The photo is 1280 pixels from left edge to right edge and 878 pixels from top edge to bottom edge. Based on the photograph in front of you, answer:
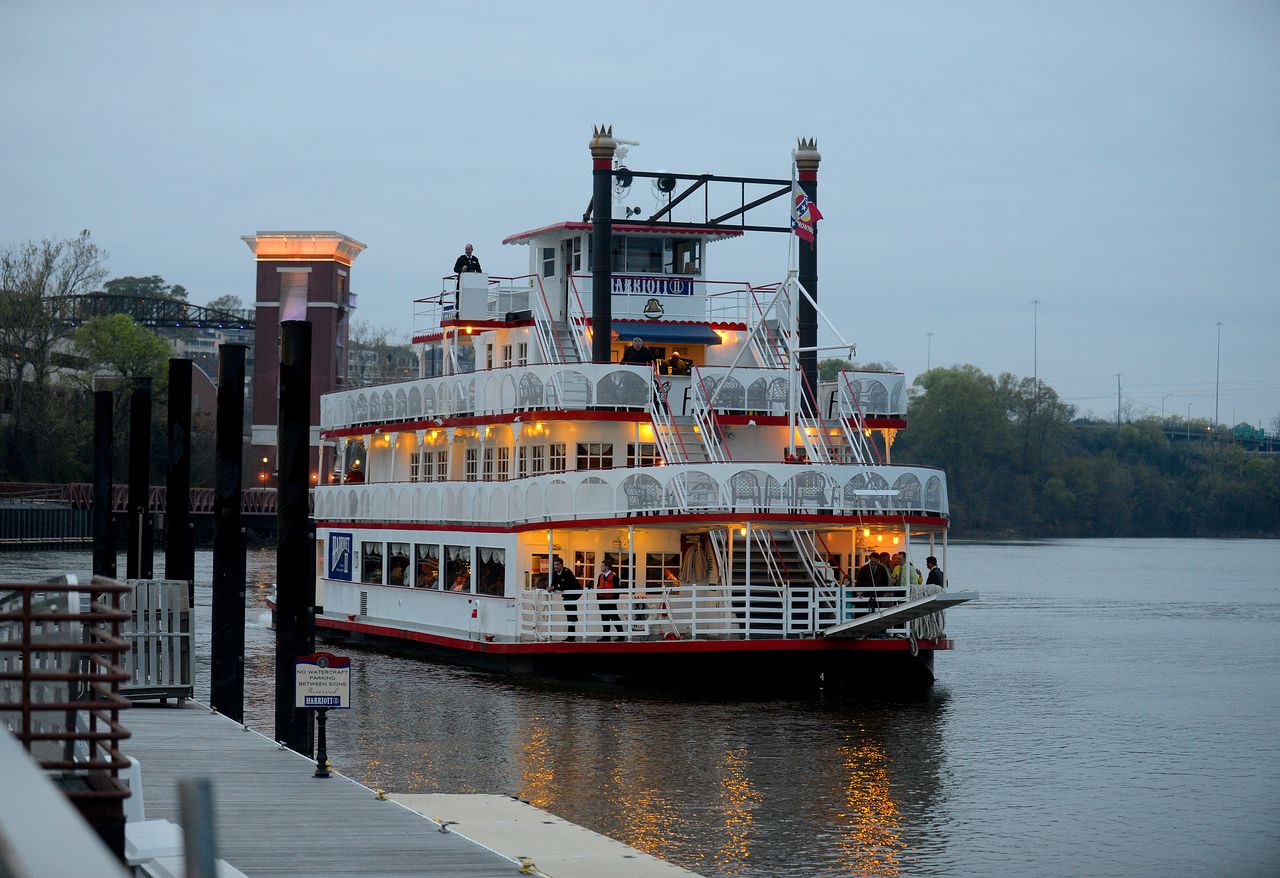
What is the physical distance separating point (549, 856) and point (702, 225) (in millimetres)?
22406

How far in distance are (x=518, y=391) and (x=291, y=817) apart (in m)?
19.2

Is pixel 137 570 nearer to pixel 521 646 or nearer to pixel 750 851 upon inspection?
pixel 521 646

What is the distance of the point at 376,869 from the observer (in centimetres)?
1152

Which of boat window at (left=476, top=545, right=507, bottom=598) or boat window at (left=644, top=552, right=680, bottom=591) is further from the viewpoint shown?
A: boat window at (left=476, top=545, right=507, bottom=598)

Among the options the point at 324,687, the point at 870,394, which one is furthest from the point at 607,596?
the point at 324,687

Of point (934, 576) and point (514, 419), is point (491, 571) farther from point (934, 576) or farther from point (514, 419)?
point (934, 576)

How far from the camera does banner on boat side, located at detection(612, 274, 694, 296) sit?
35625mm

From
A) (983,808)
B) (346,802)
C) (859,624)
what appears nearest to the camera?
(346,802)

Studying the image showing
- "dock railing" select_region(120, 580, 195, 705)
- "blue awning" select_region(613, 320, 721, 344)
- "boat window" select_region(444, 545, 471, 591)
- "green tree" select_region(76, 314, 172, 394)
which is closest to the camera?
"dock railing" select_region(120, 580, 195, 705)

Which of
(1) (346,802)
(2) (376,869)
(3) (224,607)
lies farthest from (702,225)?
(2) (376,869)

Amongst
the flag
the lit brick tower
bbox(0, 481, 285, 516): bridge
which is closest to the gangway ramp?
the flag

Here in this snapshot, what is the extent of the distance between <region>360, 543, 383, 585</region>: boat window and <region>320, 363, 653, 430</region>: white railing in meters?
2.89

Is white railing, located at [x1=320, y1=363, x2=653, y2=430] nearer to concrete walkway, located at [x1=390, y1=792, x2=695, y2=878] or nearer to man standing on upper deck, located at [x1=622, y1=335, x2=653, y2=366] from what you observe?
man standing on upper deck, located at [x1=622, y1=335, x2=653, y2=366]

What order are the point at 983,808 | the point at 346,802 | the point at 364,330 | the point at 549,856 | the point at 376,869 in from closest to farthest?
the point at 376,869 → the point at 346,802 → the point at 549,856 → the point at 983,808 → the point at 364,330
